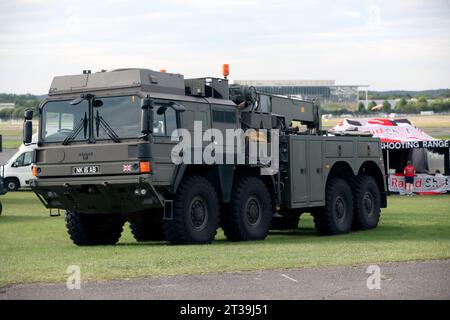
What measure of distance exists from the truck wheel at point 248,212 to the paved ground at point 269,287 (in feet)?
16.2

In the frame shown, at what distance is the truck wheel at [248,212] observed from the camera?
17984mm

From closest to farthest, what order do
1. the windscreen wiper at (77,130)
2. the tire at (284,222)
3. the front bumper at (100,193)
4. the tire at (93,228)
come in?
1. the front bumper at (100,193)
2. the windscreen wiper at (77,130)
3. the tire at (93,228)
4. the tire at (284,222)

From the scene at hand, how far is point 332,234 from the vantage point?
67.9 feet

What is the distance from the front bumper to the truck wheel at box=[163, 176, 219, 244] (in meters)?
0.44

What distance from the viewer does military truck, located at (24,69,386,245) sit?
53.2 feet

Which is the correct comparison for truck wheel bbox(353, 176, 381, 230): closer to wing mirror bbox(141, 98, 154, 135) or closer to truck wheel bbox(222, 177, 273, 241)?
truck wheel bbox(222, 177, 273, 241)

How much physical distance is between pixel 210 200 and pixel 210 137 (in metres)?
1.15

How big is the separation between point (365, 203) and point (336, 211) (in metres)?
1.48

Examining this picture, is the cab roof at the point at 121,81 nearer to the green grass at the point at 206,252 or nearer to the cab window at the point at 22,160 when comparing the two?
the green grass at the point at 206,252

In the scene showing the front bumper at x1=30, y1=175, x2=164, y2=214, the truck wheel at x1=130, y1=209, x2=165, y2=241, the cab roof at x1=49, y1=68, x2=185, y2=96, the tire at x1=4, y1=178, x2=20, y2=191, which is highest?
the cab roof at x1=49, y1=68, x2=185, y2=96

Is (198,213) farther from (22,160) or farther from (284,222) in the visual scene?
(22,160)

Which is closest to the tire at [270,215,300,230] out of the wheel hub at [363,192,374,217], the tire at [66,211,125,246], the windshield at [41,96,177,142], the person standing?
the wheel hub at [363,192,374,217]

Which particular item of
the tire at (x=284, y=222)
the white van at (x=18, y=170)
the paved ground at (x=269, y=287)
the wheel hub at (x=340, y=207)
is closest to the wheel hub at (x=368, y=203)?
the wheel hub at (x=340, y=207)

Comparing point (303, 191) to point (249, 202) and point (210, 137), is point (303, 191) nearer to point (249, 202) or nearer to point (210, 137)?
point (249, 202)
